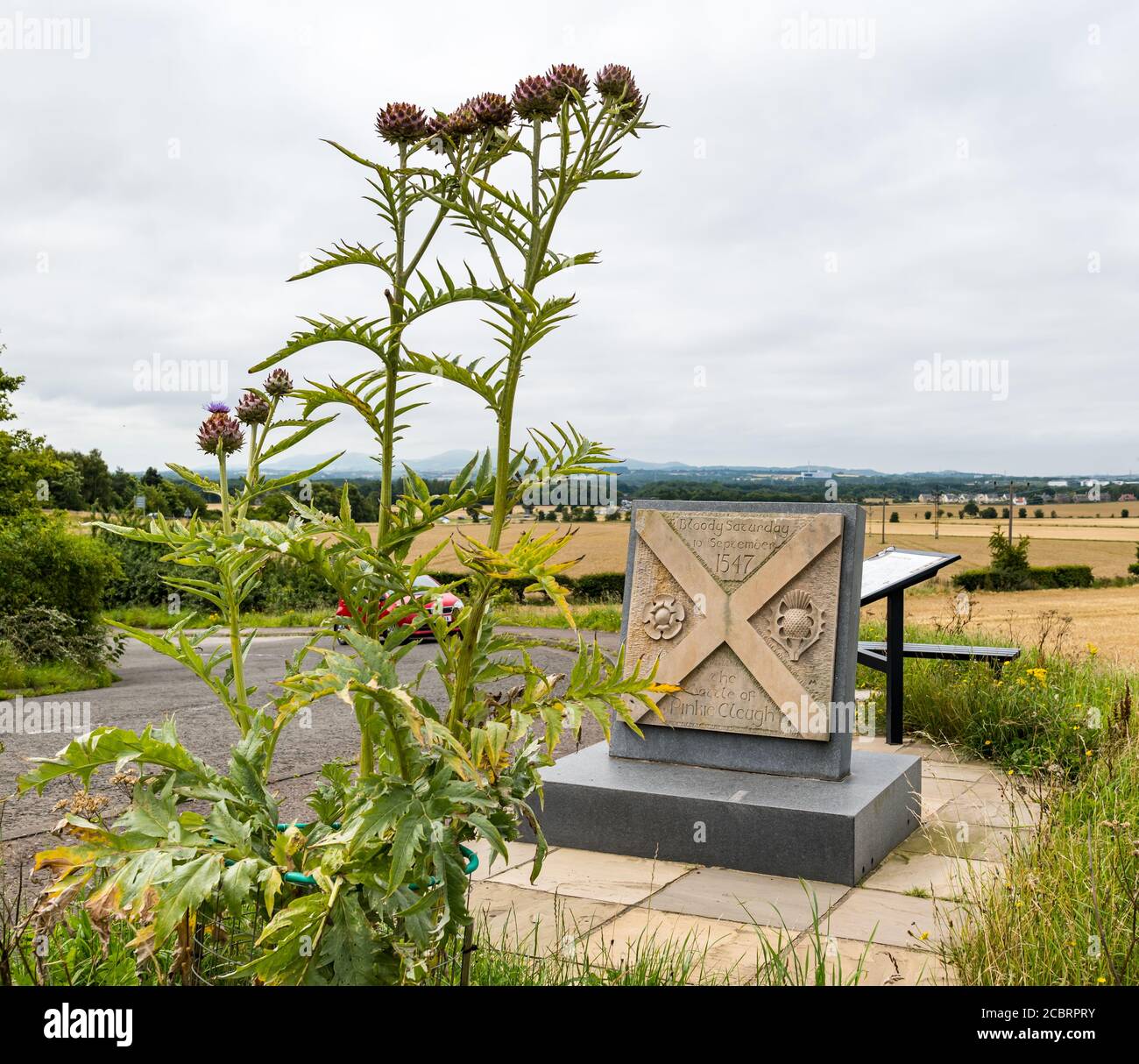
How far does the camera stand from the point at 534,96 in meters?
2.84

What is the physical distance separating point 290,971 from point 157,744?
669 mm

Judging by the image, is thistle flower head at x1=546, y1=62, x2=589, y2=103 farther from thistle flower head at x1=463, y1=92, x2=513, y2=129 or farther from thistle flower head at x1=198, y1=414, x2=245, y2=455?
thistle flower head at x1=198, y1=414, x2=245, y2=455

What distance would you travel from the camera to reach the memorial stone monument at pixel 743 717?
5418 millimetres

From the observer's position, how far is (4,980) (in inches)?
110

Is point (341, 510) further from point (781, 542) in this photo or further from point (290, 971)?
point (781, 542)

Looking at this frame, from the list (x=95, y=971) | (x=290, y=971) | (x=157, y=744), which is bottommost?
(x=95, y=971)

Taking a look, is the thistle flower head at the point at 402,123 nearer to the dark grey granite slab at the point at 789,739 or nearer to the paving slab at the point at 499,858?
the paving slab at the point at 499,858

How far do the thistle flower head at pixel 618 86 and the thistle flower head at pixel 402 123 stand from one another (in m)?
0.49

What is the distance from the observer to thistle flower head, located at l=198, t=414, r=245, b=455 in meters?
3.48

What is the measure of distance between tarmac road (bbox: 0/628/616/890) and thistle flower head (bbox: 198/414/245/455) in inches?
46.7

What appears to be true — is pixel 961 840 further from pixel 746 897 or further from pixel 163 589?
pixel 163 589

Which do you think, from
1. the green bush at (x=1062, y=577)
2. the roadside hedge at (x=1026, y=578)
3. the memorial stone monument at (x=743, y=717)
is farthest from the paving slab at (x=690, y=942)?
the green bush at (x=1062, y=577)

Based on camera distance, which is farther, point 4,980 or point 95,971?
point 95,971

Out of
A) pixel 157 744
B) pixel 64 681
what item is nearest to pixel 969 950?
pixel 157 744
